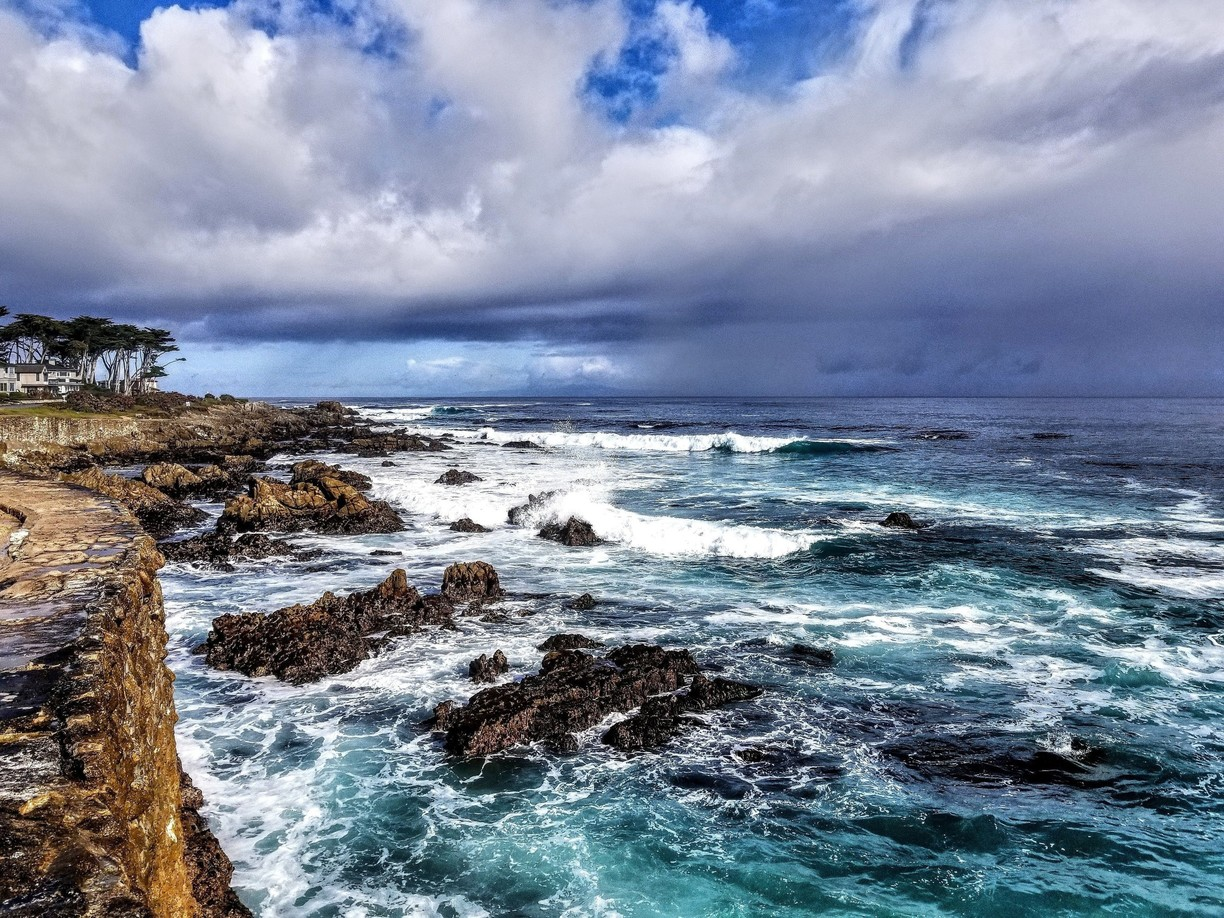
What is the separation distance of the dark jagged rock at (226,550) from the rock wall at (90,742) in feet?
38.0

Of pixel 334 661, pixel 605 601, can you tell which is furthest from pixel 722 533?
pixel 334 661

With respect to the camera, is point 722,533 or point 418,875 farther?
point 722,533

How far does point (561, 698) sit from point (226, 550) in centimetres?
1374

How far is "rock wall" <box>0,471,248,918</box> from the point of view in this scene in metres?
2.66

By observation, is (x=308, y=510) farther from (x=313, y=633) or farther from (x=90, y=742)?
(x=90, y=742)

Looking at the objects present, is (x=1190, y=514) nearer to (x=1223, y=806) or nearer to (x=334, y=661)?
(x=1223, y=806)

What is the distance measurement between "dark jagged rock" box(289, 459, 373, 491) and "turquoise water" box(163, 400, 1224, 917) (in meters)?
6.60

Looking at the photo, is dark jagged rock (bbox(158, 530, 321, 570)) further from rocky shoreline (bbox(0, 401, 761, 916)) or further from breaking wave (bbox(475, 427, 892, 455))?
breaking wave (bbox(475, 427, 892, 455))

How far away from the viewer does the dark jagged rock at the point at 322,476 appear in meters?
27.7

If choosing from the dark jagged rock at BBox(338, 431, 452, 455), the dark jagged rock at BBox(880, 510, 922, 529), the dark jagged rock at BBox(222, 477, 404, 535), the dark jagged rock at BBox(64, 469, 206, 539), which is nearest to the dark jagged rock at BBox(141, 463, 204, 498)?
the dark jagged rock at BBox(64, 469, 206, 539)

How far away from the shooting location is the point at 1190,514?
27.6 meters

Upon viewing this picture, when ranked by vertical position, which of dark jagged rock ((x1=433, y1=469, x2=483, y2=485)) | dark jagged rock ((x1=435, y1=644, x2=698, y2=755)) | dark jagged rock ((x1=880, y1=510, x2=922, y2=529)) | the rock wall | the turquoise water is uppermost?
the rock wall

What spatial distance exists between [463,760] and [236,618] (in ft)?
21.4

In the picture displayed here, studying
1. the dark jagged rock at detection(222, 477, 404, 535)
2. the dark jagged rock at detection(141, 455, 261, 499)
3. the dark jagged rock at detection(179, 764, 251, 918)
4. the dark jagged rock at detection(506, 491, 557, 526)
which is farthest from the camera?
the dark jagged rock at detection(141, 455, 261, 499)
